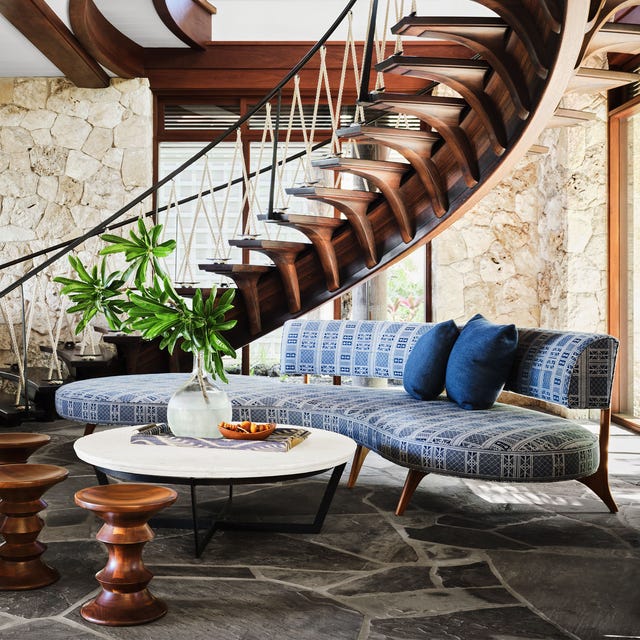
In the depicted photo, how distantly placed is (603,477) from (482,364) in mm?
690

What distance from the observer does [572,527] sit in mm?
3252

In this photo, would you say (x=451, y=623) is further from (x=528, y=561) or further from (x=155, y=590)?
(x=155, y=590)

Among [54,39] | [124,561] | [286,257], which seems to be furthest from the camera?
[54,39]

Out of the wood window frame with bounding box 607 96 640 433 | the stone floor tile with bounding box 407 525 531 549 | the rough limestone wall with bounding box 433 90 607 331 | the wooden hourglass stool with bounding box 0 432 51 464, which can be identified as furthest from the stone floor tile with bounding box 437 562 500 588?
the rough limestone wall with bounding box 433 90 607 331

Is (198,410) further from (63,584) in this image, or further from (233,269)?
(233,269)

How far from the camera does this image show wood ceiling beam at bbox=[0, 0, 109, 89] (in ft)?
A: 16.7

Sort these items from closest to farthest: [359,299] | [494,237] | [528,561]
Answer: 1. [528,561]
2. [359,299]
3. [494,237]

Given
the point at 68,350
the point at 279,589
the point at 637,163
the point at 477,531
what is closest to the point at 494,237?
the point at 637,163

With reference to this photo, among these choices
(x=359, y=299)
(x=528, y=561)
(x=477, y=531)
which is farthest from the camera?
(x=359, y=299)

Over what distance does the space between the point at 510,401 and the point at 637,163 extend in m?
2.25

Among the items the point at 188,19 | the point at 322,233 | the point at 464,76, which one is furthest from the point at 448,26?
the point at 188,19

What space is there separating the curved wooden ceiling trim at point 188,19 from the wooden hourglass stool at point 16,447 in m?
3.84

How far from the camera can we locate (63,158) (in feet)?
22.3

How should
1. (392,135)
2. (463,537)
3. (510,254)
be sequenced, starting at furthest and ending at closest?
(510,254) → (392,135) → (463,537)
